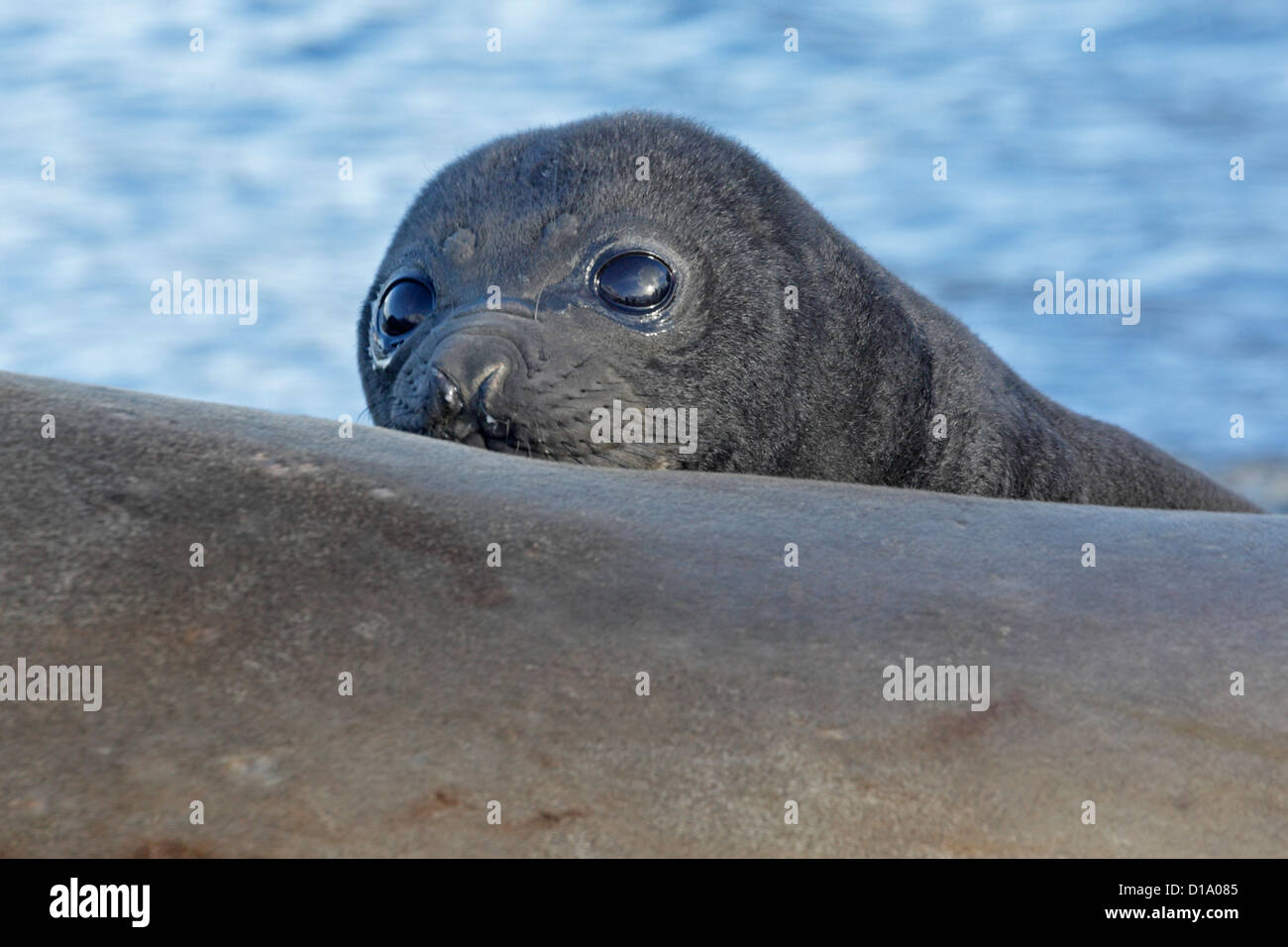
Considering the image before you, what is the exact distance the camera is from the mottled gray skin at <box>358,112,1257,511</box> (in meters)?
4.63

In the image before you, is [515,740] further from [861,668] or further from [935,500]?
[935,500]

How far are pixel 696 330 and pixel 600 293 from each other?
339mm

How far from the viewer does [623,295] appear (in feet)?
16.2

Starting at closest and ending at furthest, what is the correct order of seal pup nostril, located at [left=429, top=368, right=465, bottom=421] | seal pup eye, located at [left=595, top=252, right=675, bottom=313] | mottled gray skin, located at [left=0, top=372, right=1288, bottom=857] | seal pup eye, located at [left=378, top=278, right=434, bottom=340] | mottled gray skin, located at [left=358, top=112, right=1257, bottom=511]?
mottled gray skin, located at [left=0, top=372, right=1288, bottom=857]
seal pup nostril, located at [left=429, top=368, right=465, bottom=421]
mottled gray skin, located at [left=358, top=112, right=1257, bottom=511]
seal pup eye, located at [left=595, top=252, right=675, bottom=313]
seal pup eye, located at [left=378, top=278, right=434, bottom=340]

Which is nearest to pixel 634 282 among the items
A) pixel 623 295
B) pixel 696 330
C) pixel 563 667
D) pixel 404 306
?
pixel 623 295

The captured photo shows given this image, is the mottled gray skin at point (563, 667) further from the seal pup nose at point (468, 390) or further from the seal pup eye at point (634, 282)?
the seal pup eye at point (634, 282)

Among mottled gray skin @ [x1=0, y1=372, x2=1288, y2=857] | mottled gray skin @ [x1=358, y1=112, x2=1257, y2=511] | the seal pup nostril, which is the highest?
mottled gray skin @ [x1=358, y1=112, x2=1257, y2=511]

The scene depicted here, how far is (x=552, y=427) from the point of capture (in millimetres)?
4434

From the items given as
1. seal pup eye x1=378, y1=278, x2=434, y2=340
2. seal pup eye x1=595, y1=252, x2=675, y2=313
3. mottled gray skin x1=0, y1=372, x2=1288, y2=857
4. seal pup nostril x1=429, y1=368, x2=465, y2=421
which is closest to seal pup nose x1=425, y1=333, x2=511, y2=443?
seal pup nostril x1=429, y1=368, x2=465, y2=421

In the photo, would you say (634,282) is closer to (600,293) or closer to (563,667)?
(600,293)

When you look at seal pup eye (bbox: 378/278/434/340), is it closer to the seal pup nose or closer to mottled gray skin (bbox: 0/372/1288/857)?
the seal pup nose

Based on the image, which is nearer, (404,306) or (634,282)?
(634,282)

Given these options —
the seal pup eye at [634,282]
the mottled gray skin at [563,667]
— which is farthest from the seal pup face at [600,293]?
the mottled gray skin at [563,667]
